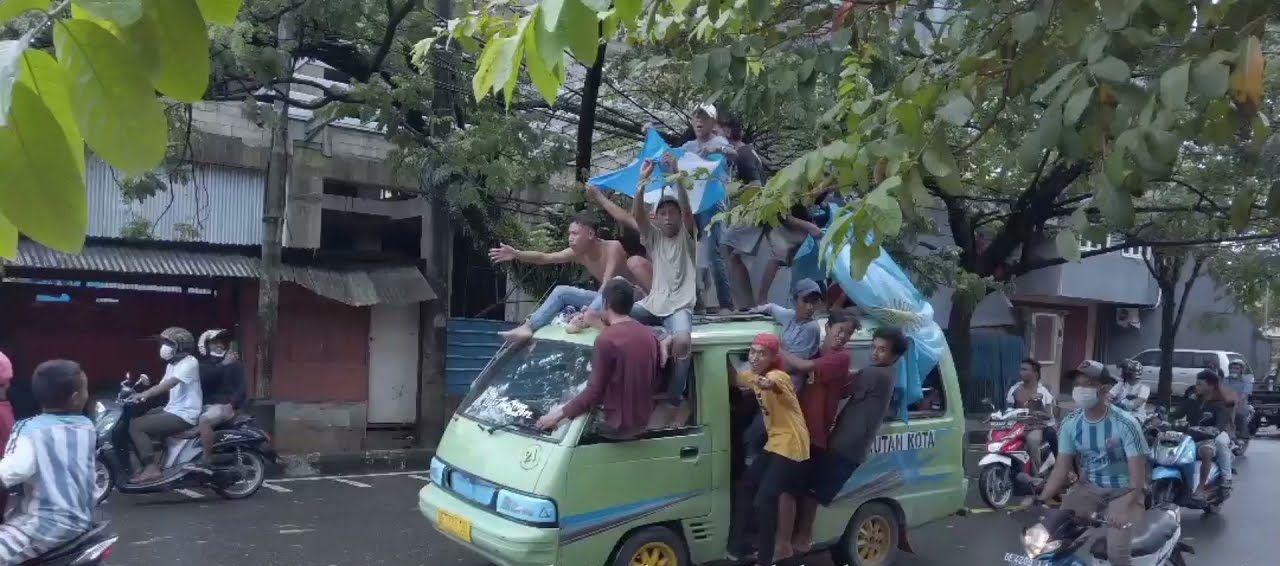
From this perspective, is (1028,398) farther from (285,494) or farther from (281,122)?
(281,122)

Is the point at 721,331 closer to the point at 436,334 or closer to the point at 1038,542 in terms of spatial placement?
the point at 1038,542

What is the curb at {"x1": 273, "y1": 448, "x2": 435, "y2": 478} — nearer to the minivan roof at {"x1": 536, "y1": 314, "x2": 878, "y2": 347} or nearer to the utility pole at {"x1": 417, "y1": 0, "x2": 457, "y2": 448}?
the utility pole at {"x1": 417, "y1": 0, "x2": 457, "y2": 448}

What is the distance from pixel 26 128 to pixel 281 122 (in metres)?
10.6

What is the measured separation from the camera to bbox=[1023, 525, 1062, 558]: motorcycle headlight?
5.50 m

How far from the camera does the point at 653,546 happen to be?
19.0 feet

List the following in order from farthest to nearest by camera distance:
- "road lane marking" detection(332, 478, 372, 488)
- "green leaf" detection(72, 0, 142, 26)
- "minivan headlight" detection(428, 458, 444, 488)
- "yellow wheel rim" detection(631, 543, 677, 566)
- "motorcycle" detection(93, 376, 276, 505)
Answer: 1. "road lane marking" detection(332, 478, 372, 488)
2. "motorcycle" detection(93, 376, 276, 505)
3. "minivan headlight" detection(428, 458, 444, 488)
4. "yellow wheel rim" detection(631, 543, 677, 566)
5. "green leaf" detection(72, 0, 142, 26)

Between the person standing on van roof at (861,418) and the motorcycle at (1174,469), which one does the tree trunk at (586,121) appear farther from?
the motorcycle at (1174,469)

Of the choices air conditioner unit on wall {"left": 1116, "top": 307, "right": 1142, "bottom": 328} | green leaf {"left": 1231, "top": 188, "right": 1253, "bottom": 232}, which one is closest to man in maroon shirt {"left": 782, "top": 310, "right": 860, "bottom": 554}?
green leaf {"left": 1231, "top": 188, "right": 1253, "bottom": 232}

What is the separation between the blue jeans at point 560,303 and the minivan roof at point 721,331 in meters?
0.14

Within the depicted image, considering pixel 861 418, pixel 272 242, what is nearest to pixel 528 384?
pixel 861 418

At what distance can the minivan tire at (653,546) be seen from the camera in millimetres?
5656

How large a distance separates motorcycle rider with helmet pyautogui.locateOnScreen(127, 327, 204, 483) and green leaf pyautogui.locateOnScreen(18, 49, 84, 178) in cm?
809

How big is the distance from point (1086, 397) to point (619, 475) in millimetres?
2698

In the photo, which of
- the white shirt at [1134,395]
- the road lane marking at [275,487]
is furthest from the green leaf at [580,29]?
the road lane marking at [275,487]
